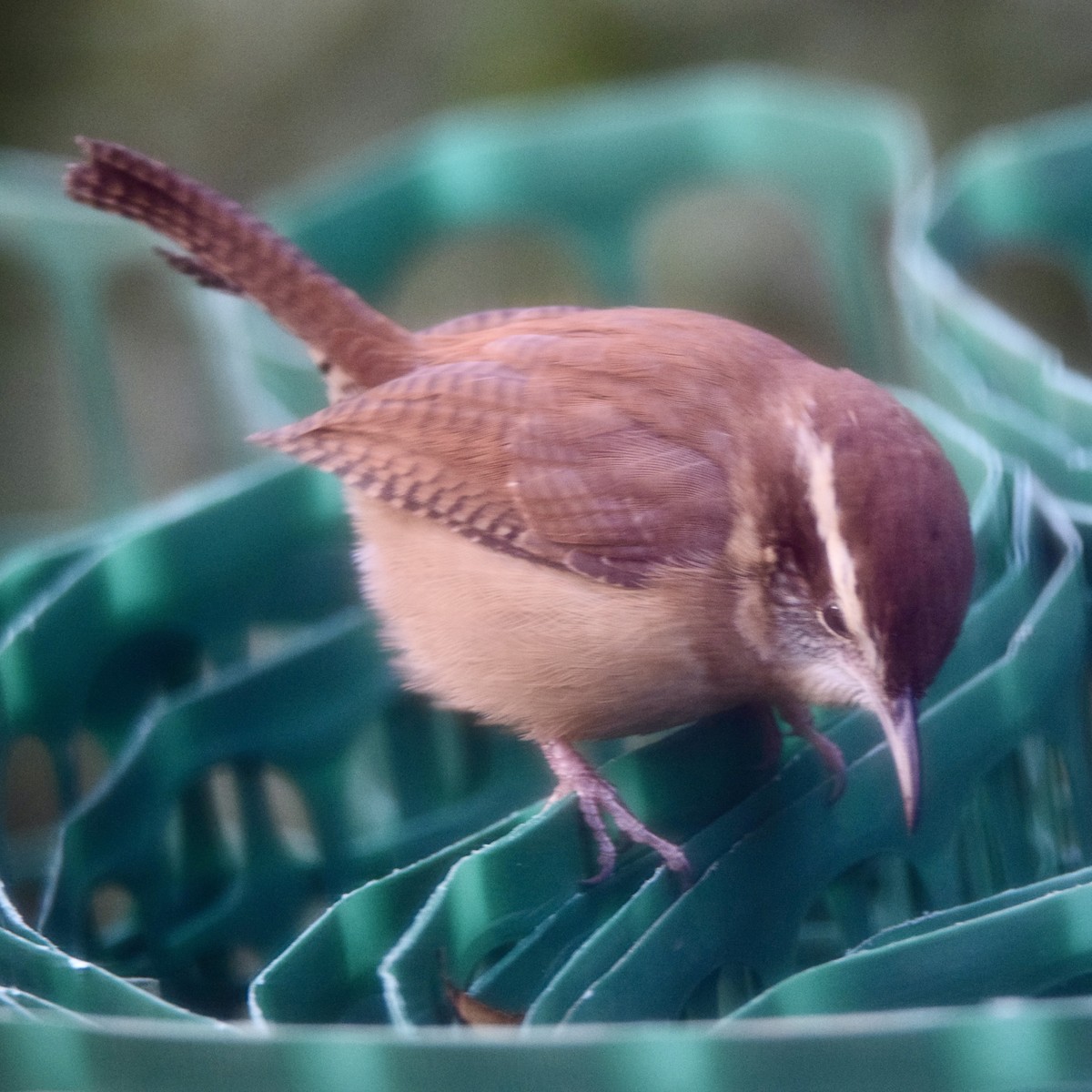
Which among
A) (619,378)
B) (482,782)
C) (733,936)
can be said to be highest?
(619,378)

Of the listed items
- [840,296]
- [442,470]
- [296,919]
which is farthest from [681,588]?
[840,296]

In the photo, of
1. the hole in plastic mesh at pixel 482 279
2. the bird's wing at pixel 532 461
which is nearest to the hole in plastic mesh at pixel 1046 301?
the hole in plastic mesh at pixel 482 279

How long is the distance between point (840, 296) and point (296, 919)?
155 centimetres

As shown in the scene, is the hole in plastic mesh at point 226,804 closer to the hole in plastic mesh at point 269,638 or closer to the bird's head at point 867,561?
the hole in plastic mesh at point 269,638

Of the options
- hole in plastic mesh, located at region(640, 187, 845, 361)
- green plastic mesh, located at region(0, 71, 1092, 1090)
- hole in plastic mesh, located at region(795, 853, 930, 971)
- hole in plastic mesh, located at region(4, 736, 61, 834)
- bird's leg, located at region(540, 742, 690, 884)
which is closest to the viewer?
green plastic mesh, located at region(0, 71, 1092, 1090)

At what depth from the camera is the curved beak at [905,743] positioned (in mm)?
1462

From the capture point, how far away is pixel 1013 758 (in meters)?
1.74

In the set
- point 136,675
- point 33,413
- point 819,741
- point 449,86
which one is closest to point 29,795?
A: point 33,413

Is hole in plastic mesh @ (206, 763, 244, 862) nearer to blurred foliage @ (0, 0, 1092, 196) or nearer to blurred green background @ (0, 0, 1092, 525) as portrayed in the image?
blurred green background @ (0, 0, 1092, 525)

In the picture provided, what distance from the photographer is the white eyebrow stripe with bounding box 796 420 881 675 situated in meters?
1.56

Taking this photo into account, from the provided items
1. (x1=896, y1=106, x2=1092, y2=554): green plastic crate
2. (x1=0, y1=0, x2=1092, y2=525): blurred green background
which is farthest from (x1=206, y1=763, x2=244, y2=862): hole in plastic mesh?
(x1=0, y1=0, x2=1092, y2=525): blurred green background

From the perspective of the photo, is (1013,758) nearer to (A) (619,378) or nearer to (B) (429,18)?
(A) (619,378)

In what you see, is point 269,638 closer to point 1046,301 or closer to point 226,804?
point 226,804

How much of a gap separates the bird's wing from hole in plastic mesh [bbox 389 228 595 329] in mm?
2535
